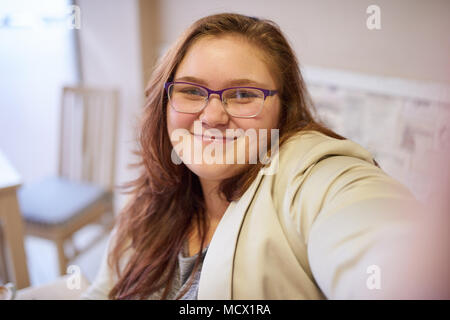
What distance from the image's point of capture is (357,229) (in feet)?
1.56

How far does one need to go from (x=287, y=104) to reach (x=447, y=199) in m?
0.36

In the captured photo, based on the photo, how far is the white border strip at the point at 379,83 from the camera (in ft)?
4.36

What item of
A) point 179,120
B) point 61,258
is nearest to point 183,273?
point 179,120

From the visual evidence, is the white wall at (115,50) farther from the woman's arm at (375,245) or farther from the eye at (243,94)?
the woman's arm at (375,245)

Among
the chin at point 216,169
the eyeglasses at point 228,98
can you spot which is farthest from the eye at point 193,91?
the chin at point 216,169

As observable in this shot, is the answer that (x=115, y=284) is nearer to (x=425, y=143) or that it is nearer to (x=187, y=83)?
(x=187, y=83)

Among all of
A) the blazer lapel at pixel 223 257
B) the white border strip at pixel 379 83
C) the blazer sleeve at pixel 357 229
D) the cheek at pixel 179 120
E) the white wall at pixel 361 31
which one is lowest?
the blazer lapel at pixel 223 257

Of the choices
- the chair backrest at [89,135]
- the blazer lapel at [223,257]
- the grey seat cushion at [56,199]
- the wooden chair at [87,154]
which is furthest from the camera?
the chair backrest at [89,135]

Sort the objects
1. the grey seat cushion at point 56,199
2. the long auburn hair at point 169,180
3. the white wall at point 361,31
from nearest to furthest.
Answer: the long auburn hair at point 169,180
the white wall at point 361,31
the grey seat cushion at point 56,199

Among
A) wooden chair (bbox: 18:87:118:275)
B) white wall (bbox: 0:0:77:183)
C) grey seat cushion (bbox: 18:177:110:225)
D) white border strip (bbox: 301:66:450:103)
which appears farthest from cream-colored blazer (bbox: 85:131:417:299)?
white wall (bbox: 0:0:77:183)

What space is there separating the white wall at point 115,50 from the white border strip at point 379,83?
1017mm

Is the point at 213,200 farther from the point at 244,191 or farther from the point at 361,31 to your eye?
the point at 361,31

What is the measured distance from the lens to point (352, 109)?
1.61 meters

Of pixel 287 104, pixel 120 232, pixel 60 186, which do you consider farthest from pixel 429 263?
pixel 60 186
